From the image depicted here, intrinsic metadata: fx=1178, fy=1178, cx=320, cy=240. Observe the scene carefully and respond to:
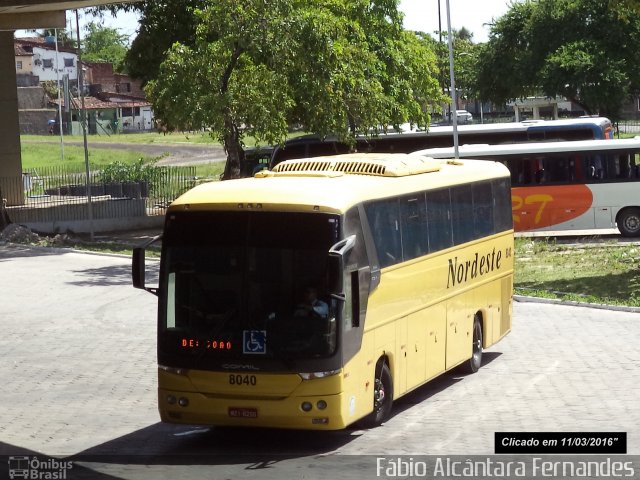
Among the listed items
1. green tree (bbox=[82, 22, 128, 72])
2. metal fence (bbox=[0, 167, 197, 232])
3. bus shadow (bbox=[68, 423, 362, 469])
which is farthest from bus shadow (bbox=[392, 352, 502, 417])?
green tree (bbox=[82, 22, 128, 72])

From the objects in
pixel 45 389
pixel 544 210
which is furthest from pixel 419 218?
pixel 544 210

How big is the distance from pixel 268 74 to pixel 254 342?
1932cm

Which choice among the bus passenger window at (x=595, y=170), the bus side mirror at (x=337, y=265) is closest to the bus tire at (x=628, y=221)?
the bus passenger window at (x=595, y=170)

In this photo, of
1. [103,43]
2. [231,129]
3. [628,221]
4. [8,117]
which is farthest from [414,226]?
[103,43]

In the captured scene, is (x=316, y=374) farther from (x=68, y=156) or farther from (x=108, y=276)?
(x=68, y=156)

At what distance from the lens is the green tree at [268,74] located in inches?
1157

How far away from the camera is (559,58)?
66.3m

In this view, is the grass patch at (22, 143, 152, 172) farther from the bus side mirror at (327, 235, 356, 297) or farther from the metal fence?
the bus side mirror at (327, 235, 356, 297)

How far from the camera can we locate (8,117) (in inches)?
1713

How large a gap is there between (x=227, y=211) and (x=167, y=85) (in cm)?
1859

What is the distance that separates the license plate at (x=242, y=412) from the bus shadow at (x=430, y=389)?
2.66 meters

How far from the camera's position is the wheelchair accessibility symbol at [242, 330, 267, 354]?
11.8m

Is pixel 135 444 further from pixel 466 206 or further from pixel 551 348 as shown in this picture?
pixel 551 348

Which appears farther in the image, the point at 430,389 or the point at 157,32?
the point at 157,32
